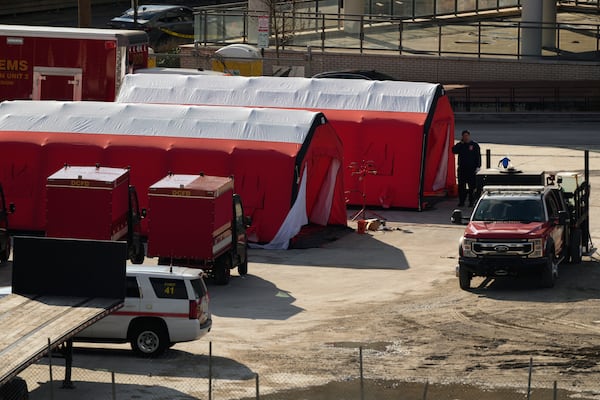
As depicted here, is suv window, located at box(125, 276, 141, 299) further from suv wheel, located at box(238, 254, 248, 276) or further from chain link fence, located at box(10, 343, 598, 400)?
suv wheel, located at box(238, 254, 248, 276)

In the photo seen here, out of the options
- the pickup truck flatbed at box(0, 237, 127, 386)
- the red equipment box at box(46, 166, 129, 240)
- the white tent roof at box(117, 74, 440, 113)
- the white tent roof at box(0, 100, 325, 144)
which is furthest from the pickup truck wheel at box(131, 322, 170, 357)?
the white tent roof at box(117, 74, 440, 113)

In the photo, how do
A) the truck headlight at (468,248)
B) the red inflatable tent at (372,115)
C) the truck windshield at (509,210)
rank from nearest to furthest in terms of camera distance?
1. the truck headlight at (468,248)
2. the truck windshield at (509,210)
3. the red inflatable tent at (372,115)

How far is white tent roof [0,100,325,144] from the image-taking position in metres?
33.8

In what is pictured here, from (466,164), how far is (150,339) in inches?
660

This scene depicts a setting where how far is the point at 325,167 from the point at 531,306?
9.98 m

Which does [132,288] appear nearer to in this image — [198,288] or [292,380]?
[198,288]

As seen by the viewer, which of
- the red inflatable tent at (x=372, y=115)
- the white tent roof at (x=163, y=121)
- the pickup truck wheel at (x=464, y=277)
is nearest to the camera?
the pickup truck wheel at (x=464, y=277)

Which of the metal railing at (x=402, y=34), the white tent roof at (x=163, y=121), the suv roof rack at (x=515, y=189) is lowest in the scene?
the suv roof rack at (x=515, y=189)

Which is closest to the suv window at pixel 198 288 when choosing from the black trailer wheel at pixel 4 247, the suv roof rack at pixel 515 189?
the suv roof rack at pixel 515 189

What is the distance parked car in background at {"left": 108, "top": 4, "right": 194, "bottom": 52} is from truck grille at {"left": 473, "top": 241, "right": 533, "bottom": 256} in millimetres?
41710

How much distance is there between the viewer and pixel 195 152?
33094mm

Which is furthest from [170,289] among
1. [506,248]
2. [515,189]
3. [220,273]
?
[515,189]

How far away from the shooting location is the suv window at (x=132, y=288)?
22391mm

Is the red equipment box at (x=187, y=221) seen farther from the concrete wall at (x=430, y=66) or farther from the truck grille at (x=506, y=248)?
the concrete wall at (x=430, y=66)
